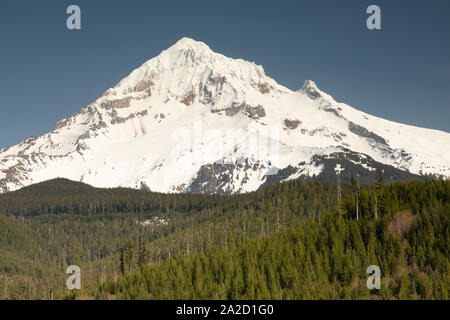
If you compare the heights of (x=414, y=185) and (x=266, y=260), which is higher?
(x=414, y=185)

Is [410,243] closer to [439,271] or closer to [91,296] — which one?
[439,271]

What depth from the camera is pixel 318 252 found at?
6393 inches

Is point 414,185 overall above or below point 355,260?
above

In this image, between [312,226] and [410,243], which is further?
[312,226]

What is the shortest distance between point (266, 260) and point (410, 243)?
121ft

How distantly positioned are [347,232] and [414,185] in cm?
2938

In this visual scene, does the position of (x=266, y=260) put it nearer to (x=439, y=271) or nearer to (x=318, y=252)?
Answer: (x=318, y=252)

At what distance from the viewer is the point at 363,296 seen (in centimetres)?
13812

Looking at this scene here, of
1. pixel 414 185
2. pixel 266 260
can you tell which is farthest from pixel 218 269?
pixel 414 185
